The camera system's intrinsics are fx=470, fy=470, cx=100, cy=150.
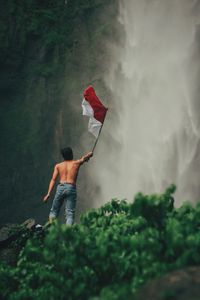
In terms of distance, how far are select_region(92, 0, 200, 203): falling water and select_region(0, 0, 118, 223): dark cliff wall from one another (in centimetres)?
106

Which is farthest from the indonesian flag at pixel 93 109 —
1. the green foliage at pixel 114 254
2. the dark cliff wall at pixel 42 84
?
the dark cliff wall at pixel 42 84

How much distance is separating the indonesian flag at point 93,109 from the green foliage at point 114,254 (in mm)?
3659

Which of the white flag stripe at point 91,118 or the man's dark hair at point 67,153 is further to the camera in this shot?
the white flag stripe at point 91,118

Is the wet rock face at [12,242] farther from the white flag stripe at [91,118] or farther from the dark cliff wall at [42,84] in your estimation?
the dark cliff wall at [42,84]

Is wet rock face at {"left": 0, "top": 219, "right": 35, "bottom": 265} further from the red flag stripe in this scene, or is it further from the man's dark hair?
the red flag stripe

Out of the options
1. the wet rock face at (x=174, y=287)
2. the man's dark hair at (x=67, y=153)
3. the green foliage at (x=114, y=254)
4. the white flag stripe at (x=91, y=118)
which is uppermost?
the white flag stripe at (x=91, y=118)

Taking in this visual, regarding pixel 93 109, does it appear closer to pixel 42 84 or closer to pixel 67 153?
pixel 67 153

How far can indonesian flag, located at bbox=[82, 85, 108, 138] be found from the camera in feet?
30.5

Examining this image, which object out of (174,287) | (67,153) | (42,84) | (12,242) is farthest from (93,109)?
(42,84)

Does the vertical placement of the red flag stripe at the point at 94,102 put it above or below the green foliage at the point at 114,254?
above

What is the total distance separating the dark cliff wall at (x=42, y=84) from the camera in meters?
21.7

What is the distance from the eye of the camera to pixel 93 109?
9.37m

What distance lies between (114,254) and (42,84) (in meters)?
18.5

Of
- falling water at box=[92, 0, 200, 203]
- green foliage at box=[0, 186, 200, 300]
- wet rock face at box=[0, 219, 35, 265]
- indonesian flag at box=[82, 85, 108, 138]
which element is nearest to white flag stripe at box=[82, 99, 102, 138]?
indonesian flag at box=[82, 85, 108, 138]
